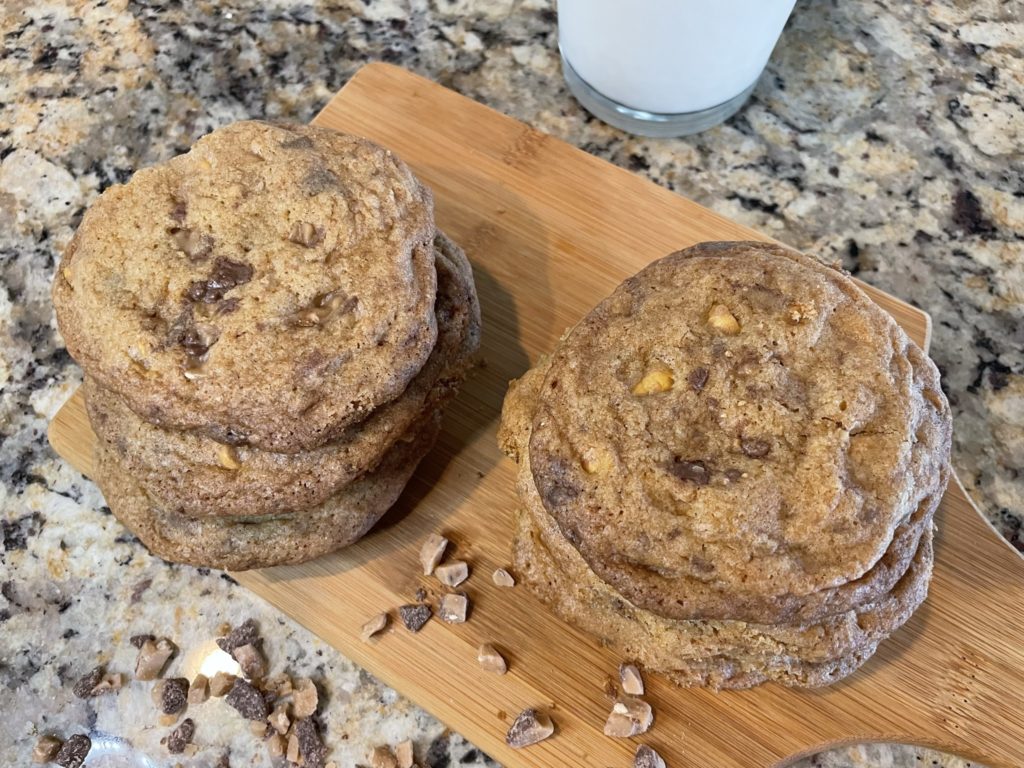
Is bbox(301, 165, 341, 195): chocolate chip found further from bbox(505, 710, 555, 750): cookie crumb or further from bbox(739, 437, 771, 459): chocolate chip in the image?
bbox(505, 710, 555, 750): cookie crumb

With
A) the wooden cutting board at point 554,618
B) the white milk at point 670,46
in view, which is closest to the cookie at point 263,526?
the wooden cutting board at point 554,618

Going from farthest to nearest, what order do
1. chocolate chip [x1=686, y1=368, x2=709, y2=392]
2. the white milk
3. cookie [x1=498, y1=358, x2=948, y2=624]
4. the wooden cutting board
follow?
1. the white milk
2. the wooden cutting board
3. chocolate chip [x1=686, y1=368, x2=709, y2=392]
4. cookie [x1=498, y1=358, x2=948, y2=624]

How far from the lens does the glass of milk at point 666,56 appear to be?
1.71m

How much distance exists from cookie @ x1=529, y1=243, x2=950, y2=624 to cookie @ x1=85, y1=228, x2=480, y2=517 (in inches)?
11.0

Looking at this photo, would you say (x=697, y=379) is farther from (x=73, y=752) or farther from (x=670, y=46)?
(x=73, y=752)

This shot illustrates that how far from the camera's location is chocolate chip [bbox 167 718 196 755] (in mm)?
1516

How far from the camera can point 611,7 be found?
1.77 metres

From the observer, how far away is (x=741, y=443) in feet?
4.27

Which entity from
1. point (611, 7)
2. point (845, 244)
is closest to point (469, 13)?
point (611, 7)

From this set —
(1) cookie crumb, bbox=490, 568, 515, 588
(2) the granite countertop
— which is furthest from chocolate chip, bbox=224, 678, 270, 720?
(1) cookie crumb, bbox=490, 568, 515, 588

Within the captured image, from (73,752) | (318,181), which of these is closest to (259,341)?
(318,181)

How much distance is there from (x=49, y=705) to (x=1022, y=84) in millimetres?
2893

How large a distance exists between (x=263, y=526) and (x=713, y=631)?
82 centimetres

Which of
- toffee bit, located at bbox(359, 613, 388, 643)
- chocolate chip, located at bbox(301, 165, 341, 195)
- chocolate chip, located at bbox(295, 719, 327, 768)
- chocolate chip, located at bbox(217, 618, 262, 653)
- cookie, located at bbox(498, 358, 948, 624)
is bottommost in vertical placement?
chocolate chip, located at bbox(295, 719, 327, 768)
